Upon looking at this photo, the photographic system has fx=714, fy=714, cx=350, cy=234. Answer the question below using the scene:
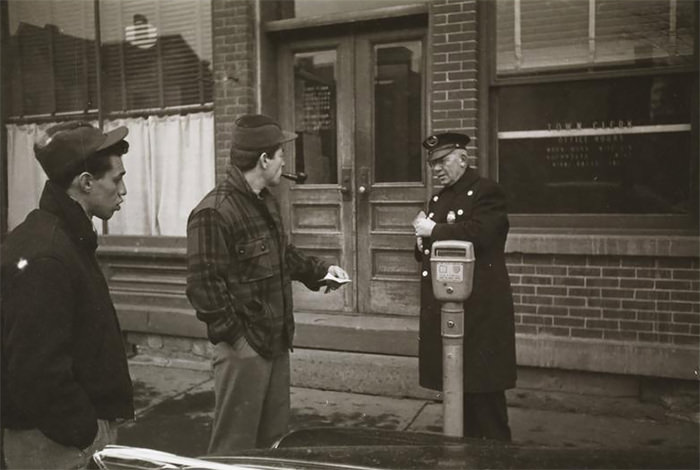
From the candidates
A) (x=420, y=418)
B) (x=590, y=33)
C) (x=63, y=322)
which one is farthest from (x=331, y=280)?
(x=590, y=33)

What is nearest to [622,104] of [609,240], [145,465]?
[609,240]

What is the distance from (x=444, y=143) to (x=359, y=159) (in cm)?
219

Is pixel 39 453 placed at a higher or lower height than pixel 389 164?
lower

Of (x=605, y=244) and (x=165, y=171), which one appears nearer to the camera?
(x=605, y=244)

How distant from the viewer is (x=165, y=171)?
6.93 m

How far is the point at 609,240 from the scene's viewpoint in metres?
5.07

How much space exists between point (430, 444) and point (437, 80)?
3.66 m

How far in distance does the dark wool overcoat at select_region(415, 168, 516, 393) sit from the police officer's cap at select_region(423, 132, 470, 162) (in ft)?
0.63

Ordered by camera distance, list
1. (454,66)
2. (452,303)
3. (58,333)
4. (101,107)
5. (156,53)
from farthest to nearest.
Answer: (101,107), (156,53), (454,66), (452,303), (58,333)

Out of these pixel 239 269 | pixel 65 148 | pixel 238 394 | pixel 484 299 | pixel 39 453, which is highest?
pixel 65 148

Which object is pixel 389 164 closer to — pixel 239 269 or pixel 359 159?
pixel 359 159

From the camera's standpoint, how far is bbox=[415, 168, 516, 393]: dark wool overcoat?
3.97 metres

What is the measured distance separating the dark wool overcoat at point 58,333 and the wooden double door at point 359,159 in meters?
3.82

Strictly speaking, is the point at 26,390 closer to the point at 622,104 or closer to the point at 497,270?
the point at 497,270
